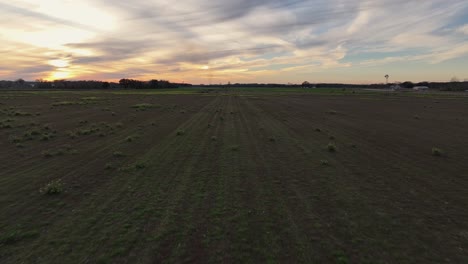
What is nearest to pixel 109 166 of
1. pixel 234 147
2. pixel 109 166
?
pixel 109 166

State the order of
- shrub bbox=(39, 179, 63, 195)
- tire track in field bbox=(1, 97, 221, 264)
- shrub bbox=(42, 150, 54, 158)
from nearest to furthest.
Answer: tire track in field bbox=(1, 97, 221, 264)
shrub bbox=(39, 179, 63, 195)
shrub bbox=(42, 150, 54, 158)

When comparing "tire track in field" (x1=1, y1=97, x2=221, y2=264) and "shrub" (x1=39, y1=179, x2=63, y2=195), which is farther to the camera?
"shrub" (x1=39, y1=179, x2=63, y2=195)

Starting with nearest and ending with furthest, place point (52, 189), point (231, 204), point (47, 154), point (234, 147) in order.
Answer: point (231, 204) → point (52, 189) → point (47, 154) → point (234, 147)

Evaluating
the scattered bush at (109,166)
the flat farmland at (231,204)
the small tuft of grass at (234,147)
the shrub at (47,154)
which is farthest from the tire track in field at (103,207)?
the shrub at (47,154)

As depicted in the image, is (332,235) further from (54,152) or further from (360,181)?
(54,152)

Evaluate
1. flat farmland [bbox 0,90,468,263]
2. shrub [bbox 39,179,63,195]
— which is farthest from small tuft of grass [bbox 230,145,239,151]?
shrub [bbox 39,179,63,195]

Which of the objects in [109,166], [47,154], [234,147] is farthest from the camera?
[234,147]

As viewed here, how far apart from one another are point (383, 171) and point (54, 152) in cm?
1893

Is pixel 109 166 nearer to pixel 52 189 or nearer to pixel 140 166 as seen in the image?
pixel 140 166

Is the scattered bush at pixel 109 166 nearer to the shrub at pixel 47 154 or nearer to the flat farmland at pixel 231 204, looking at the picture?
the flat farmland at pixel 231 204

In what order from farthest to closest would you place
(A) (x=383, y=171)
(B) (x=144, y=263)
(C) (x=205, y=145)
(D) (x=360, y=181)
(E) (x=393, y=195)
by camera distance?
(C) (x=205, y=145), (A) (x=383, y=171), (D) (x=360, y=181), (E) (x=393, y=195), (B) (x=144, y=263)

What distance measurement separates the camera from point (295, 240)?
660cm

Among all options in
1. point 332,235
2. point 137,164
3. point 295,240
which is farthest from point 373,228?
point 137,164

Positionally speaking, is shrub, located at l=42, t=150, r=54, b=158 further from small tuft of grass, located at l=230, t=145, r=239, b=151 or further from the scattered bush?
small tuft of grass, located at l=230, t=145, r=239, b=151
